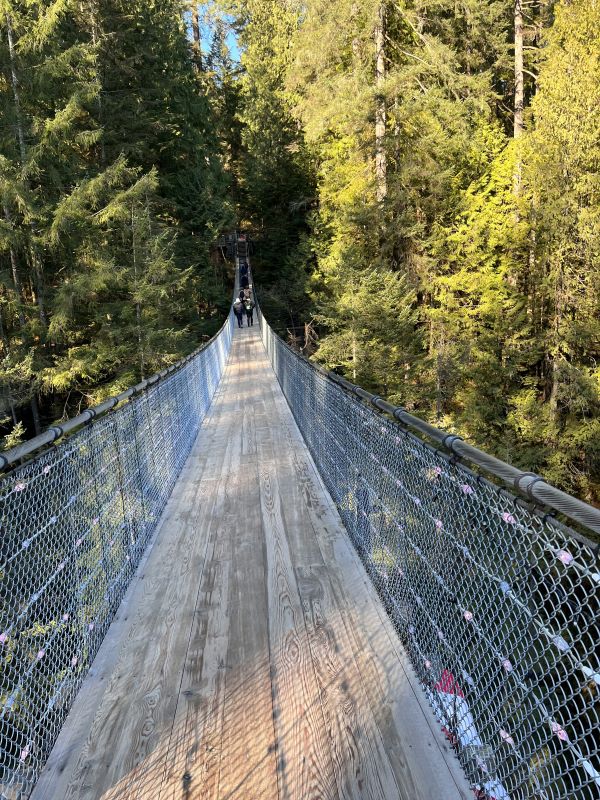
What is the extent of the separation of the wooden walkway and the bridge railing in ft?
0.51

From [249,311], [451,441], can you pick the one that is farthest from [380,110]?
[451,441]

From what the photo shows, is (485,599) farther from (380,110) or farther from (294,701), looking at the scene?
(380,110)

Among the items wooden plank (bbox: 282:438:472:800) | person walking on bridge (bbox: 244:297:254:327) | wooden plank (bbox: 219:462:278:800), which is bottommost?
wooden plank (bbox: 282:438:472:800)

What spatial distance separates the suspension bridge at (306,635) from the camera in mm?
1450

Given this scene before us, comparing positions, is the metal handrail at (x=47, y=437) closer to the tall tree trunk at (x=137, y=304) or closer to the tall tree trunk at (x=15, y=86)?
the tall tree trunk at (x=137, y=304)

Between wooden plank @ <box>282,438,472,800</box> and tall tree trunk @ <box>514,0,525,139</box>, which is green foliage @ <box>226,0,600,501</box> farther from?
wooden plank @ <box>282,438,472,800</box>

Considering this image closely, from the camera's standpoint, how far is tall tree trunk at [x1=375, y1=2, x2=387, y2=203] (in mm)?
11484

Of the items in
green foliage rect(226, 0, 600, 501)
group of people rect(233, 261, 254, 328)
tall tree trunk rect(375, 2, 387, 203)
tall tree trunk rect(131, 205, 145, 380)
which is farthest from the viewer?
group of people rect(233, 261, 254, 328)

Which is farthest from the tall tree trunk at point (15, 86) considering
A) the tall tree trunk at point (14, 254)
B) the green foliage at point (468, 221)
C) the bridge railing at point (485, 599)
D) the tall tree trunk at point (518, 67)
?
the tall tree trunk at point (518, 67)

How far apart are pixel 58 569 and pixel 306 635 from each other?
112 centimetres

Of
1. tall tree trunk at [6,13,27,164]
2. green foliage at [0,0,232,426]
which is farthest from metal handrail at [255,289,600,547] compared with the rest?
tall tree trunk at [6,13,27,164]

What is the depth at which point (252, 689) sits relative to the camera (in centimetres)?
198

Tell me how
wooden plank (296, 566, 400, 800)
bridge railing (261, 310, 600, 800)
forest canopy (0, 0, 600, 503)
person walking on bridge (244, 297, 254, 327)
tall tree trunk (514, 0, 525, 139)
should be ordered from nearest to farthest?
bridge railing (261, 310, 600, 800) → wooden plank (296, 566, 400, 800) → forest canopy (0, 0, 600, 503) → tall tree trunk (514, 0, 525, 139) → person walking on bridge (244, 297, 254, 327)

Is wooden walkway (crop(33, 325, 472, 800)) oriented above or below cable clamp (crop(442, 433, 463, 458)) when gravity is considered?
below
